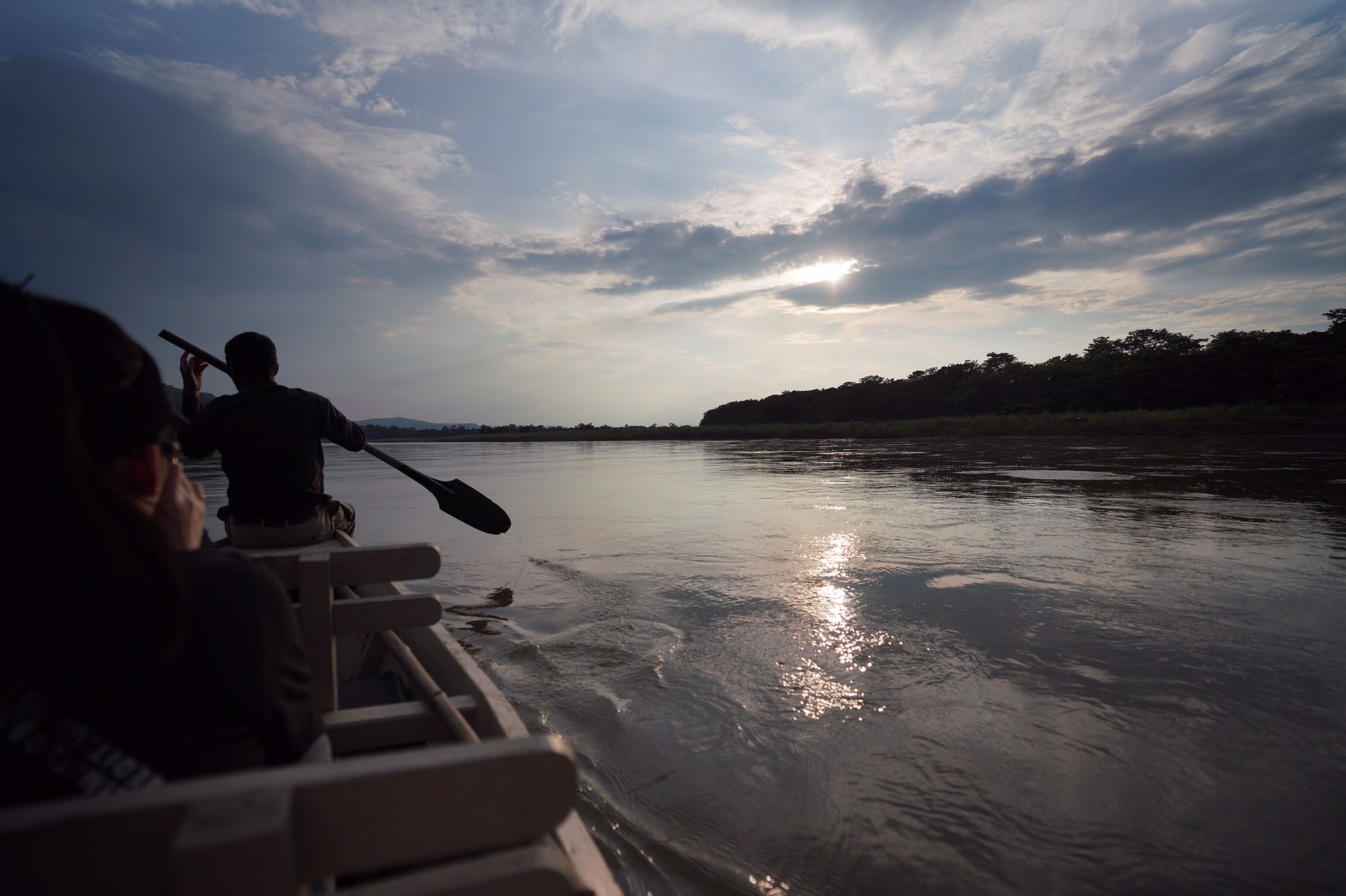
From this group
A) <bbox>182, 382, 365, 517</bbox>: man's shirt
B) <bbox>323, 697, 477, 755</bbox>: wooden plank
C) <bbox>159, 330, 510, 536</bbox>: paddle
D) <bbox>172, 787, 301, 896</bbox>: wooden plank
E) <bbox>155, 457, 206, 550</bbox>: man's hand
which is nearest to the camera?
<bbox>172, 787, 301, 896</bbox>: wooden plank

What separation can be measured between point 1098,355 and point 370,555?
65317 millimetres

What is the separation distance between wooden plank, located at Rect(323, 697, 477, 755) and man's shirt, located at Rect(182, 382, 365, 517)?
2.24 metres

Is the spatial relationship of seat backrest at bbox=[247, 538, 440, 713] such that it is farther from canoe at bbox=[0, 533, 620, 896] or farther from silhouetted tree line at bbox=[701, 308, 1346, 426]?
silhouetted tree line at bbox=[701, 308, 1346, 426]

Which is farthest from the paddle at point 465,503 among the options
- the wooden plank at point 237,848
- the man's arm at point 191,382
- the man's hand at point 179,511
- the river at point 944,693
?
the wooden plank at point 237,848

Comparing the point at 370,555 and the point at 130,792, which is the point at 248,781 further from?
the point at 370,555

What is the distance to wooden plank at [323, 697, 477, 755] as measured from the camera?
1987mm

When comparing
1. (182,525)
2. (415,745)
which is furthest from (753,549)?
(182,525)

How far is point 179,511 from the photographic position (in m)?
1.13

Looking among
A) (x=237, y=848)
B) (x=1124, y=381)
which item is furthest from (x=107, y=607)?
(x=1124, y=381)

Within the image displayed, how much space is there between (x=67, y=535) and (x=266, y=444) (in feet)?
11.7

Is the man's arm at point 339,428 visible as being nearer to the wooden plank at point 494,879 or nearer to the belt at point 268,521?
the belt at point 268,521

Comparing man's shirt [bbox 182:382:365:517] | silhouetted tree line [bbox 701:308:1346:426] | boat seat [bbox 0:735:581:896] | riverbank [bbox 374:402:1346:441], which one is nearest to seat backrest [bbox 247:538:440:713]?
boat seat [bbox 0:735:581:896]

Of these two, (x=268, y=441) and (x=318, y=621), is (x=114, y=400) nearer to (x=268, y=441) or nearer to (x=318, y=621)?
(x=318, y=621)

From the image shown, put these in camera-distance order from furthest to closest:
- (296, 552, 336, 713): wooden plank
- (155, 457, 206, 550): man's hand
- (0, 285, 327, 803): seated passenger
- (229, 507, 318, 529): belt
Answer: (229, 507, 318, 529): belt, (296, 552, 336, 713): wooden plank, (155, 457, 206, 550): man's hand, (0, 285, 327, 803): seated passenger
